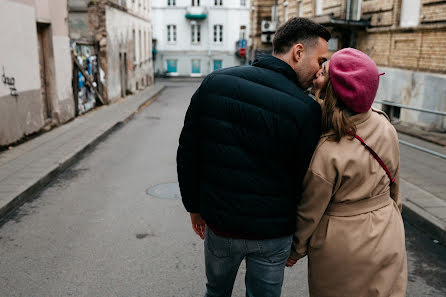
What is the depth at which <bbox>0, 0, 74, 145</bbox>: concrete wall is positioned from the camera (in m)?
9.58

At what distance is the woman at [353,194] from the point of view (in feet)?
6.75

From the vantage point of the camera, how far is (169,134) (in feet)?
41.3

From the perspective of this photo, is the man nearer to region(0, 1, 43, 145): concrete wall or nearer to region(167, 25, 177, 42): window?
region(0, 1, 43, 145): concrete wall

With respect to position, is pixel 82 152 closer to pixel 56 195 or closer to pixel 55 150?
pixel 55 150

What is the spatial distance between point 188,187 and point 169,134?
404 inches

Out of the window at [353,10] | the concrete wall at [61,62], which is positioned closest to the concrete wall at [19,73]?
the concrete wall at [61,62]

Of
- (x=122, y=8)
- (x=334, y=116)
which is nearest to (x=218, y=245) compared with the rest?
(x=334, y=116)

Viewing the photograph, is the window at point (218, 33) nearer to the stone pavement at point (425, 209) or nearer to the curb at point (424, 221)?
the stone pavement at point (425, 209)

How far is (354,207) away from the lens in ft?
7.00

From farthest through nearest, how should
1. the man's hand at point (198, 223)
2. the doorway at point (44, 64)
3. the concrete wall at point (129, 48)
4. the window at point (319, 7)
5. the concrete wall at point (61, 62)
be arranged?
the concrete wall at point (129, 48) < the window at point (319, 7) < the concrete wall at point (61, 62) < the doorway at point (44, 64) < the man's hand at point (198, 223)

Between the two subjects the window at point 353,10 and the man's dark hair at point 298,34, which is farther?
the window at point 353,10

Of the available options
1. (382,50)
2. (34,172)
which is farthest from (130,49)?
(34,172)

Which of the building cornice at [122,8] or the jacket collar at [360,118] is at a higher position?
the building cornice at [122,8]

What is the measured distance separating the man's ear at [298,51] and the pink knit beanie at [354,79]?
0.16 m
